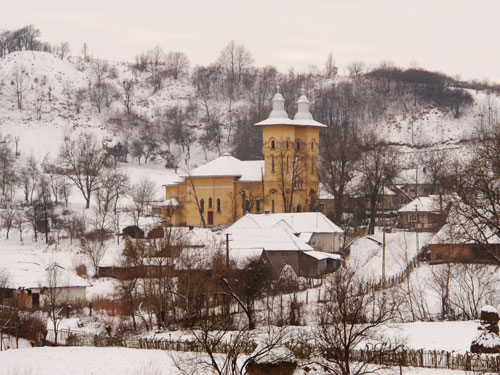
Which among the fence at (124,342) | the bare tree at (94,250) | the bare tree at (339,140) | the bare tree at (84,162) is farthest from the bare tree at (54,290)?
the bare tree at (84,162)

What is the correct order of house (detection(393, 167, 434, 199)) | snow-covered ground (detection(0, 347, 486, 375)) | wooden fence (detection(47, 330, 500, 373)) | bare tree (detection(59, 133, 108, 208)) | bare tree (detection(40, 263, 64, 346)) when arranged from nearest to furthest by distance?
wooden fence (detection(47, 330, 500, 373))
snow-covered ground (detection(0, 347, 486, 375))
bare tree (detection(40, 263, 64, 346))
bare tree (detection(59, 133, 108, 208))
house (detection(393, 167, 434, 199))

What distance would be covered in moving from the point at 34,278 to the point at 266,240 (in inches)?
526

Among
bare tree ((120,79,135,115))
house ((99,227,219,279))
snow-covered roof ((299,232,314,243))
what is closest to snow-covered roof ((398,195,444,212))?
snow-covered roof ((299,232,314,243))

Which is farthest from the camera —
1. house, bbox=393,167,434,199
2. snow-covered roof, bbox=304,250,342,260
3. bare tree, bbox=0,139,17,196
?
house, bbox=393,167,434,199

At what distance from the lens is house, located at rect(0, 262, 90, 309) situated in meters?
45.4

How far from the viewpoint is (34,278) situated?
4669 cm

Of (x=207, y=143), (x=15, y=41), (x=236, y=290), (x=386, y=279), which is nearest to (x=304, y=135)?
(x=386, y=279)

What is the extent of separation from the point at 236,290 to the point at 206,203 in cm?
2920

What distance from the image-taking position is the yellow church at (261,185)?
69812 millimetres

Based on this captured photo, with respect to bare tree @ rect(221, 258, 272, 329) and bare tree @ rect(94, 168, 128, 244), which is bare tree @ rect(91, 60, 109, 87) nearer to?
bare tree @ rect(94, 168, 128, 244)

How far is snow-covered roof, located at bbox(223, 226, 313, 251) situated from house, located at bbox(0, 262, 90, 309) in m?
8.83

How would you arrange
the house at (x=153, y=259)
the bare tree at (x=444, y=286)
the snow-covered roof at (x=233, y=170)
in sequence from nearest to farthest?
the bare tree at (x=444, y=286) → the house at (x=153, y=259) → the snow-covered roof at (x=233, y=170)

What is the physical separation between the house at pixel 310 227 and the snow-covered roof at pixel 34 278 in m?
12.9

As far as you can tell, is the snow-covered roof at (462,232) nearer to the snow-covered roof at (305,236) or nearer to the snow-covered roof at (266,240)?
the snow-covered roof at (266,240)
